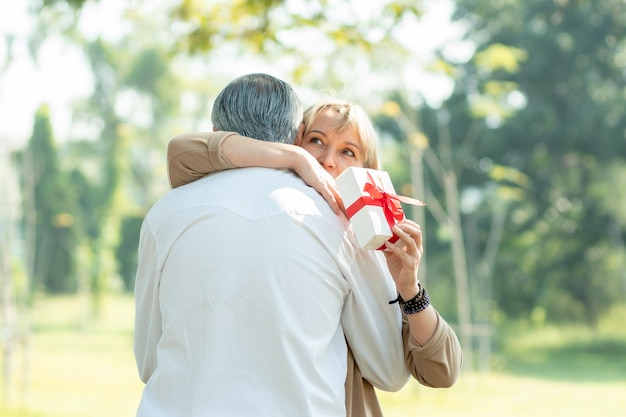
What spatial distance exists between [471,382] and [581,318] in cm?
659

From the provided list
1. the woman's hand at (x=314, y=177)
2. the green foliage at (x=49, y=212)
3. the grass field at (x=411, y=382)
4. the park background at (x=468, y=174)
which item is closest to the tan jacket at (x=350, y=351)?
the woman's hand at (x=314, y=177)

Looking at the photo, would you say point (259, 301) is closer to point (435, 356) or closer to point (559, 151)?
point (435, 356)

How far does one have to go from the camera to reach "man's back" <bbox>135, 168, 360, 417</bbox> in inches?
50.6

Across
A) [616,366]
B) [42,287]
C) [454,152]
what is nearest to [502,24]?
[454,152]

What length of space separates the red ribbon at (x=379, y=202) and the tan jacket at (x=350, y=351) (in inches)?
7.1

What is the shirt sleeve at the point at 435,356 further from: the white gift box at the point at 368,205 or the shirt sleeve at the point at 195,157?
the shirt sleeve at the point at 195,157

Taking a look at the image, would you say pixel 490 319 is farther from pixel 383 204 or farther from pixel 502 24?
pixel 383 204

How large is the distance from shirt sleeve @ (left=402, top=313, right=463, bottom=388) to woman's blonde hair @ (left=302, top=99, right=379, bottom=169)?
0.39 m

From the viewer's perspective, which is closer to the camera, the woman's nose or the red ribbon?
the red ribbon

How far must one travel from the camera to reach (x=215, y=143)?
4.56 ft

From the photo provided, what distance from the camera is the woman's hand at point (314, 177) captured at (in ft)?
4.54

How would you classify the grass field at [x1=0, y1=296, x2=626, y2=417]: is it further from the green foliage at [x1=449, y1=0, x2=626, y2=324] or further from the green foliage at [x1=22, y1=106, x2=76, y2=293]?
the green foliage at [x1=449, y1=0, x2=626, y2=324]

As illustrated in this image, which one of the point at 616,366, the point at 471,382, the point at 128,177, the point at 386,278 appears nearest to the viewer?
the point at 386,278

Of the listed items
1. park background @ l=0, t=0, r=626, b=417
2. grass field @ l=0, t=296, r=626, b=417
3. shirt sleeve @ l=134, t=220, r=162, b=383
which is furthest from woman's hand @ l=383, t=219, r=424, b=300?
park background @ l=0, t=0, r=626, b=417
